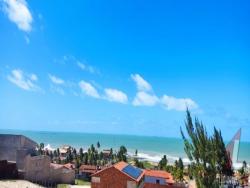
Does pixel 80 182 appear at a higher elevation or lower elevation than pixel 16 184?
lower

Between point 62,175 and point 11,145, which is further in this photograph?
point 11,145

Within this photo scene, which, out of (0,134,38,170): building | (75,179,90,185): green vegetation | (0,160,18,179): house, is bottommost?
(75,179,90,185): green vegetation

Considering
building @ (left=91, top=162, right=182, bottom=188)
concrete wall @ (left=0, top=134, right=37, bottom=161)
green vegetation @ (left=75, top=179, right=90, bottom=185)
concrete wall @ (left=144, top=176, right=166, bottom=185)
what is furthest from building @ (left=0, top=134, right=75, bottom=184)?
concrete wall @ (left=144, top=176, right=166, bottom=185)

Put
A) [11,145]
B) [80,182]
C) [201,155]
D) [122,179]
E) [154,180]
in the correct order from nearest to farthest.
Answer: [201,155] < [122,179] < [154,180] < [80,182] < [11,145]

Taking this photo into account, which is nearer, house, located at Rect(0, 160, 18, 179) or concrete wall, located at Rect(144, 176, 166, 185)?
concrete wall, located at Rect(144, 176, 166, 185)

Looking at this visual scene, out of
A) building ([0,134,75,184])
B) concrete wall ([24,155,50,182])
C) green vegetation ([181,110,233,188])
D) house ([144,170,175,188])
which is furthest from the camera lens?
building ([0,134,75,184])

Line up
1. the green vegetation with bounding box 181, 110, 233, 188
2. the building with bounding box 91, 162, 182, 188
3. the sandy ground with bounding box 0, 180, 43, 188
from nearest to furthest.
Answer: the green vegetation with bounding box 181, 110, 233, 188, the building with bounding box 91, 162, 182, 188, the sandy ground with bounding box 0, 180, 43, 188

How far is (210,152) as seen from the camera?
74.5 ft

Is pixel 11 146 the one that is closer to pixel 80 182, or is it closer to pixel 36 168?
pixel 36 168

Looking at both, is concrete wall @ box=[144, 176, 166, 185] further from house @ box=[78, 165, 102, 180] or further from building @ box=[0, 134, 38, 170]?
building @ box=[0, 134, 38, 170]

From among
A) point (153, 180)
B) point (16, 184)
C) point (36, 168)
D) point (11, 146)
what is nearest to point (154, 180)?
point (153, 180)

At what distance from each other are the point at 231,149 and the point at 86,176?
121 ft

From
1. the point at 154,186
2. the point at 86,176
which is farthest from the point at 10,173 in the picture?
the point at 154,186

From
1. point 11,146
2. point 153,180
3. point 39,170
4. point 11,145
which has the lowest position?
point 39,170
